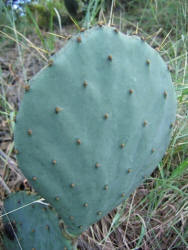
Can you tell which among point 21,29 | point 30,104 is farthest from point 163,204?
point 21,29

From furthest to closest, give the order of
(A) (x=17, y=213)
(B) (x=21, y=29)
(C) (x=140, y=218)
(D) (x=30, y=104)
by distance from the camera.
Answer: (B) (x=21, y=29)
(C) (x=140, y=218)
(A) (x=17, y=213)
(D) (x=30, y=104)

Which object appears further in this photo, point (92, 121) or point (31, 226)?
point (31, 226)

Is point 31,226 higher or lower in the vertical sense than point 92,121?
lower

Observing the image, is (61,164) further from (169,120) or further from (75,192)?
(169,120)

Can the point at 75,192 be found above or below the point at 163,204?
above
